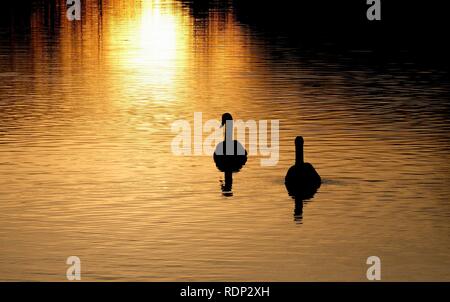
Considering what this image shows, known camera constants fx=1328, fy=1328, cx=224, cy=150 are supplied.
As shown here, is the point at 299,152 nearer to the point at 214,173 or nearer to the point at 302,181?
the point at 302,181

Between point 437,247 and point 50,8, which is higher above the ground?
point 50,8

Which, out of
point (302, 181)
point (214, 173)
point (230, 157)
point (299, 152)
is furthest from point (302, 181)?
point (230, 157)

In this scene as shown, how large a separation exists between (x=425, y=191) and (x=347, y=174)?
2.41 meters

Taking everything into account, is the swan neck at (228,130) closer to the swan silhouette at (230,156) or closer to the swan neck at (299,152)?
the swan silhouette at (230,156)

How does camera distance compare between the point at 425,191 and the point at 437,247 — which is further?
the point at 425,191

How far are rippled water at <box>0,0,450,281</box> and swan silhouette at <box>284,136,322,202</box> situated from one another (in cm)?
28

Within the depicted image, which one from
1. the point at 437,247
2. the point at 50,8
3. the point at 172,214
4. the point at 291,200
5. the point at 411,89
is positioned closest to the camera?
the point at 437,247

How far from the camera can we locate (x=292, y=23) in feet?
281

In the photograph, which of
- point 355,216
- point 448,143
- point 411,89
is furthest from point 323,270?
Answer: point 411,89

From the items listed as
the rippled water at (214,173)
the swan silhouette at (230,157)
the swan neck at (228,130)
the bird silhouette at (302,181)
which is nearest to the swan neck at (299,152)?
the bird silhouette at (302,181)

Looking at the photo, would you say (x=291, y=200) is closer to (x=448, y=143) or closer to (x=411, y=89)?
(x=448, y=143)

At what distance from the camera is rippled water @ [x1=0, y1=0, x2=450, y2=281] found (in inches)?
932

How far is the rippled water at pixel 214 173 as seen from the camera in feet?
77.7

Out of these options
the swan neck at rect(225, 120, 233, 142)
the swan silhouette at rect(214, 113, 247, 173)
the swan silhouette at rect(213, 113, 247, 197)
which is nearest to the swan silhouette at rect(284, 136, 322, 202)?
the swan silhouette at rect(213, 113, 247, 197)
